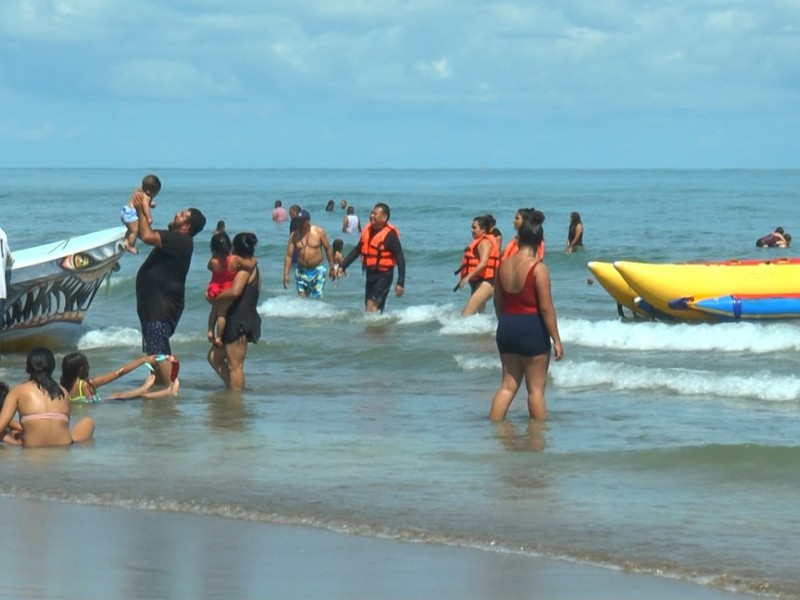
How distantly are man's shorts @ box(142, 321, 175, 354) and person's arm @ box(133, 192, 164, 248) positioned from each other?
57 cm

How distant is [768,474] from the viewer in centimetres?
712

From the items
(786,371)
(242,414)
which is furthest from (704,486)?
(786,371)

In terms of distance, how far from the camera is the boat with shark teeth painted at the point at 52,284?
1174cm

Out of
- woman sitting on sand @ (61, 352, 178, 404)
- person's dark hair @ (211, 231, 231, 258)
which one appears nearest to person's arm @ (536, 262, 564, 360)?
person's dark hair @ (211, 231, 231, 258)

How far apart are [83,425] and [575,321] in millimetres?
7483

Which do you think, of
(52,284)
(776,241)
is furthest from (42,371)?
(776,241)

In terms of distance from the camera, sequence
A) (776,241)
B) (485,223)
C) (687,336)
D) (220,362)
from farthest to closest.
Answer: (776,241)
(485,223)
(687,336)
(220,362)

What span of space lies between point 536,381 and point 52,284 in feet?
18.1

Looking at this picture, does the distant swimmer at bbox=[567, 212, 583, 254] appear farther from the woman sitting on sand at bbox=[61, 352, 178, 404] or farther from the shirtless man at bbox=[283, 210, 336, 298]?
the woman sitting on sand at bbox=[61, 352, 178, 404]

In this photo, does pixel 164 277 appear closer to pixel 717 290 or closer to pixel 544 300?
pixel 544 300

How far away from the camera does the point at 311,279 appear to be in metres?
15.4

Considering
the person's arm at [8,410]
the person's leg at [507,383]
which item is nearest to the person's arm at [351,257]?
the person's leg at [507,383]

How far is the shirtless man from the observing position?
1476 centimetres

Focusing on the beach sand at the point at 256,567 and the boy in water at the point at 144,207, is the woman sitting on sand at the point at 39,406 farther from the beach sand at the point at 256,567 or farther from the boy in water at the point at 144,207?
the boy in water at the point at 144,207
